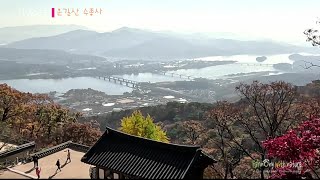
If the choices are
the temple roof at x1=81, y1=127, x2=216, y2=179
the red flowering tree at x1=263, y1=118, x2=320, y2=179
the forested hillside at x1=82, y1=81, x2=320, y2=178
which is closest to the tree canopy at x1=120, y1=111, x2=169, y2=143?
the forested hillside at x1=82, y1=81, x2=320, y2=178

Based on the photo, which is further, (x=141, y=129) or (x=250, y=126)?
(x=250, y=126)

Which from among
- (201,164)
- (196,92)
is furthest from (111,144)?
(196,92)

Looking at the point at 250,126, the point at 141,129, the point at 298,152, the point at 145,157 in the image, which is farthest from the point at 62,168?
the point at 250,126

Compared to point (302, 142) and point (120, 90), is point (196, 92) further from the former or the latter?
point (302, 142)

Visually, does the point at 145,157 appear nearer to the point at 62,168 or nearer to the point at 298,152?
the point at 298,152

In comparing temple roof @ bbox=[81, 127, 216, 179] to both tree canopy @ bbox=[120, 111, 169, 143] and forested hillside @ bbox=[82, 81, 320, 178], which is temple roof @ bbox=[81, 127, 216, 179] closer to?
forested hillside @ bbox=[82, 81, 320, 178]

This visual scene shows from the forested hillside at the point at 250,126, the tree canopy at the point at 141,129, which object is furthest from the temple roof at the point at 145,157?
the tree canopy at the point at 141,129
